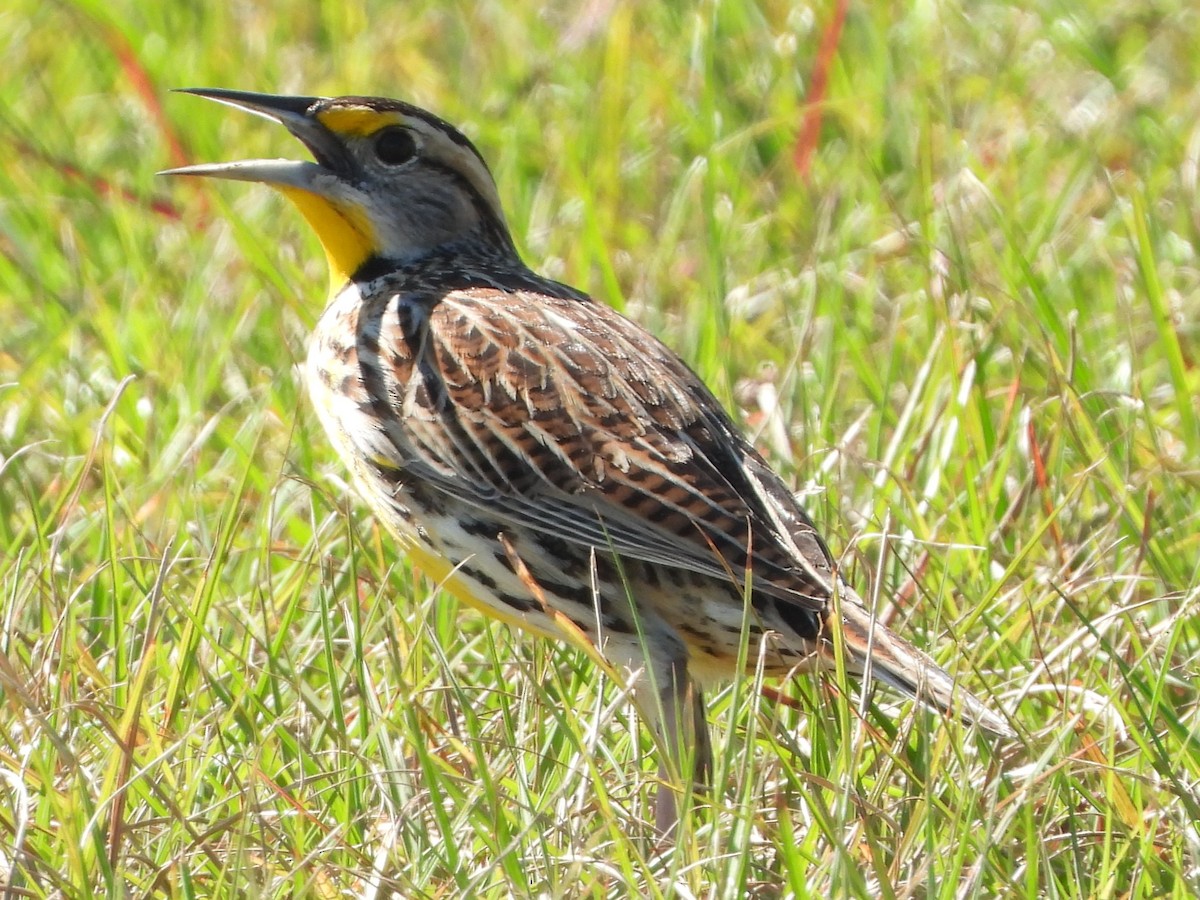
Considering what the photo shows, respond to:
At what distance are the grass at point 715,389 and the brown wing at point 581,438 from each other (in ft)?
0.54

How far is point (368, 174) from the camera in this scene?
389 cm

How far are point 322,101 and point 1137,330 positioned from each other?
1.90m

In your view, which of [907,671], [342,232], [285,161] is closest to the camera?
[907,671]

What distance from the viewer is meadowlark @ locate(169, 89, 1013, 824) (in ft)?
10.0

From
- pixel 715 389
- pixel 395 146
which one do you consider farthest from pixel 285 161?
pixel 715 389

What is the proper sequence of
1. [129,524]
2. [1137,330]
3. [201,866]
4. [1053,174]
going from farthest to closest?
[1053,174] → [1137,330] → [129,524] → [201,866]

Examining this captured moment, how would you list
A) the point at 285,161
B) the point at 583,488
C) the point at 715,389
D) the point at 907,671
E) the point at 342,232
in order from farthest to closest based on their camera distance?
the point at 715,389
the point at 342,232
the point at 285,161
the point at 583,488
the point at 907,671

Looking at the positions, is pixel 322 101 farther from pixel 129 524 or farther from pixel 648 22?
A: pixel 648 22

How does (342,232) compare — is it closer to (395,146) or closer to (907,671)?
(395,146)

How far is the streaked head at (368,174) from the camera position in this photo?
12.4 feet

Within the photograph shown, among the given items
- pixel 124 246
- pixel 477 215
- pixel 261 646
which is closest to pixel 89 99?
pixel 124 246

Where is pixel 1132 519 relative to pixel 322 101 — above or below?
below

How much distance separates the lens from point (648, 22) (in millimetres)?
6359

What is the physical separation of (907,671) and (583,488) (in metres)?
0.59
